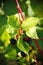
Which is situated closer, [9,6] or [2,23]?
[2,23]

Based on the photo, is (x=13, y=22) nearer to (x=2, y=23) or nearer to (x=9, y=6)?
(x=2, y=23)

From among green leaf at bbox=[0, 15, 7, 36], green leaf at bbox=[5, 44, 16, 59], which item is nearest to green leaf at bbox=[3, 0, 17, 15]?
green leaf at bbox=[0, 15, 7, 36]

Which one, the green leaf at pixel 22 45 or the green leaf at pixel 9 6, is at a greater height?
the green leaf at pixel 9 6

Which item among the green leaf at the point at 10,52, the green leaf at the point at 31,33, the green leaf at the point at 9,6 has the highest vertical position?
the green leaf at the point at 9,6

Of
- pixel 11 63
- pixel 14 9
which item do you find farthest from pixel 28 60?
pixel 14 9

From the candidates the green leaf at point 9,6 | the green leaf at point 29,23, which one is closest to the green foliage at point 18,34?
the green leaf at point 29,23

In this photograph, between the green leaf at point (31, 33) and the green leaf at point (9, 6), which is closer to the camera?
the green leaf at point (31, 33)

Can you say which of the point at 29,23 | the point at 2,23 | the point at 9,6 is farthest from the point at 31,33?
the point at 9,6

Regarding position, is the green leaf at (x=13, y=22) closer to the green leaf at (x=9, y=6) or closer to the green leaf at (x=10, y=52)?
the green leaf at (x=10, y=52)

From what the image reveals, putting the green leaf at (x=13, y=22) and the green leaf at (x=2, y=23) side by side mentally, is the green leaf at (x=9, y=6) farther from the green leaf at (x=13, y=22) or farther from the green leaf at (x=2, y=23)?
the green leaf at (x=13, y=22)

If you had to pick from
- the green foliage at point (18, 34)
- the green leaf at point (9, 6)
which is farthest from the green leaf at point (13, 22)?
the green leaf at point (9, 6)

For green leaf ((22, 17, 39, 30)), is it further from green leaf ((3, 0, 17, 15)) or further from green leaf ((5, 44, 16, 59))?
green leaf ((3, 0, 17, 15))

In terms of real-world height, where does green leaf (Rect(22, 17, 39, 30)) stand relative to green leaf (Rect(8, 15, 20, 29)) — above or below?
below

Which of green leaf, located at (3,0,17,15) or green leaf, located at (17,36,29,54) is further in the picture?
green leaf, located at (3,0,17,15)
